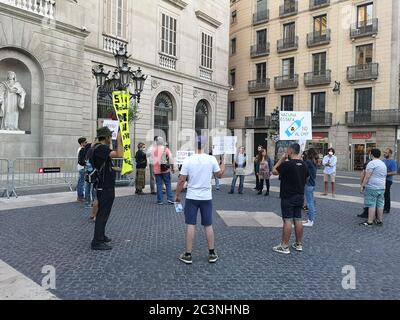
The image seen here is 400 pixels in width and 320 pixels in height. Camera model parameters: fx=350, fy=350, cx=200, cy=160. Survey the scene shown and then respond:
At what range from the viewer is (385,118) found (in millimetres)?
29500

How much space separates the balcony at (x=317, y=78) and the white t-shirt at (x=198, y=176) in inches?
1220

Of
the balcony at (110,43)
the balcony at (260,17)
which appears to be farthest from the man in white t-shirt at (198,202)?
the balcony at (260,17)

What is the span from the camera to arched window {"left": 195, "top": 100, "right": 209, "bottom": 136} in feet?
90.9

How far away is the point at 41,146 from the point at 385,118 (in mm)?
26834

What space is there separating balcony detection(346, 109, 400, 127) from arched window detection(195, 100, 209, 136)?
521 inches

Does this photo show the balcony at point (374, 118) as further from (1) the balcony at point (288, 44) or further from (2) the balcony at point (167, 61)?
(2) the balcony at point (167, 61)

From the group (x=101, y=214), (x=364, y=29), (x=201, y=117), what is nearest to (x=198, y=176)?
(x=101, y=214)

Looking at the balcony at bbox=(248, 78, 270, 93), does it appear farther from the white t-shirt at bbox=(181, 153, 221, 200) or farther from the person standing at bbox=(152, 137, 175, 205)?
the white t-shirt at bbox=(181, 153, 221, 200)

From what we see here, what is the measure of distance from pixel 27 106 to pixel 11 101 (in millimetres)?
660

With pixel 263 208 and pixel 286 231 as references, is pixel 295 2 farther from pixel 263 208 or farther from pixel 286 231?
pixel 286 231

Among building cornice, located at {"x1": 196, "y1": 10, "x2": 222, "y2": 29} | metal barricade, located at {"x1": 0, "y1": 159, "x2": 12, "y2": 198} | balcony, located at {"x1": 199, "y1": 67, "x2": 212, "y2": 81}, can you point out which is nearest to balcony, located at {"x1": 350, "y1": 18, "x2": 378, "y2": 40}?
building cornice, located at {"x1": 196, "y1": 10, "x2": 222, "y2": 29}

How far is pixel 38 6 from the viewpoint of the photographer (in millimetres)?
14625
